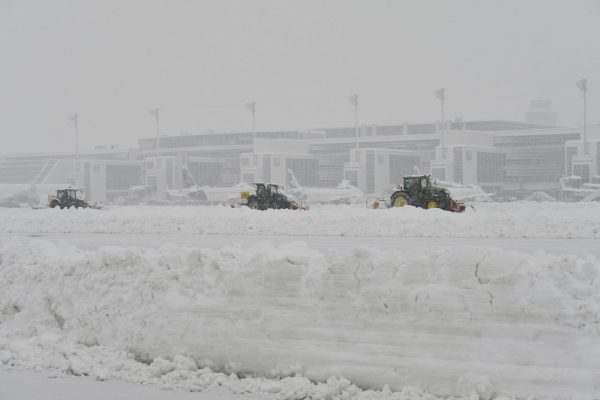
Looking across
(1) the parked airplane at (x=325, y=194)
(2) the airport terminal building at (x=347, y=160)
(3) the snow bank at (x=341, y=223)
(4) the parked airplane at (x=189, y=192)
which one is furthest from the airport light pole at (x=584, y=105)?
(3) the snow bank at (x=341, y=223)

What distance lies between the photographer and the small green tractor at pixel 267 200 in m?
32.8

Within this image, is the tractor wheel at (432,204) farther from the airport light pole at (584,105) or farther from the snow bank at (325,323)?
the airport light pole at (584,105)

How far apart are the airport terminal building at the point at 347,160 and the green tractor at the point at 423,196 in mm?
45124

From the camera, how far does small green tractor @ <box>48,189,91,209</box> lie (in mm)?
39025

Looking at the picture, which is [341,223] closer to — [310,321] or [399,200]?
[399,200]

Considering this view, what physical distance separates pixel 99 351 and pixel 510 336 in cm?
469

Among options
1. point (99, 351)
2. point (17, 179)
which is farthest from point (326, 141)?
point (99, 351)

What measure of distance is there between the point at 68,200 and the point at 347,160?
56167 mm

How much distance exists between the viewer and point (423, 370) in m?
6.50

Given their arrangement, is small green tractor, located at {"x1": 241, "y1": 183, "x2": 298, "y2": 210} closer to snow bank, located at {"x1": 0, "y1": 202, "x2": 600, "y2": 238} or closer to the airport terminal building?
snow bank, located at {"x1": 0, "y1": 202, "x2": 600, "y2": 238}

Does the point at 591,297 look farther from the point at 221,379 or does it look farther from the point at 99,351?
the point at 99,351

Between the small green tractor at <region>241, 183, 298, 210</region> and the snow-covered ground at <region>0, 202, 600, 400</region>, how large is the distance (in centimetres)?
2319

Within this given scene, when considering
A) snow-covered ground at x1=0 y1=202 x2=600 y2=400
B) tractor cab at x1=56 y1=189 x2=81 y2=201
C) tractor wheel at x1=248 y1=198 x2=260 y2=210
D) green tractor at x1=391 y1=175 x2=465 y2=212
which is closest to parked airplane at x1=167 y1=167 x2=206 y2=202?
tractor cab at x1=56 y1=189 x2=81 y2=201

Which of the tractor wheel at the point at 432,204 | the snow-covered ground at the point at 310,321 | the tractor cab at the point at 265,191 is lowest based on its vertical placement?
the snow-covered ground at the point at 310,321
